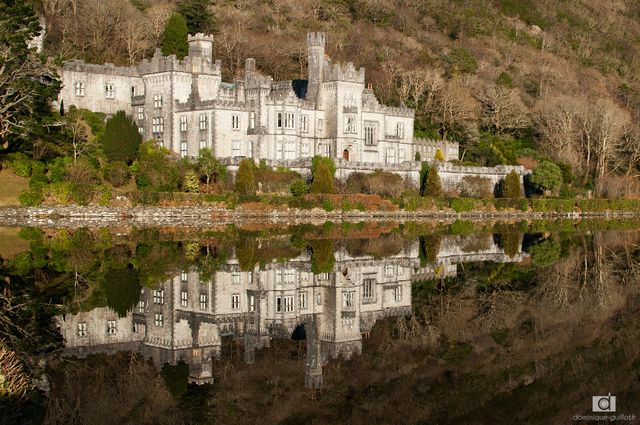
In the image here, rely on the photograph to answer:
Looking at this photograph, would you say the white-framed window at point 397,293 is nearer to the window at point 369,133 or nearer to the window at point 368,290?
the window at point 368,290

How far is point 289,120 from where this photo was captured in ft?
214

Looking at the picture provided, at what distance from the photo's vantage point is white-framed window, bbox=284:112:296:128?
64.9 metres

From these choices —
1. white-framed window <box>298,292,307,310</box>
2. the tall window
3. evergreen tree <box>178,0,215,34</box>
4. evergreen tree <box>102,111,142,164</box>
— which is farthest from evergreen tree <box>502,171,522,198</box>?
the tall window

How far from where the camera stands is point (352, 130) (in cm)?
6806

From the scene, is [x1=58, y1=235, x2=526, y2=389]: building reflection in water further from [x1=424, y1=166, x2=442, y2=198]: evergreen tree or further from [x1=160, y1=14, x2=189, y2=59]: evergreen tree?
[x1=160, y1=14, x2=189, y2=59]: evergreen tree

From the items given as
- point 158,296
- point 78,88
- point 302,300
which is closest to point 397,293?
point 302,300

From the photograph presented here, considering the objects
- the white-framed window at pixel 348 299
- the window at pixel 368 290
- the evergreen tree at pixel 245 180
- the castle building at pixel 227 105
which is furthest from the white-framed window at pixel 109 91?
the white-framed window at pixel 348 299

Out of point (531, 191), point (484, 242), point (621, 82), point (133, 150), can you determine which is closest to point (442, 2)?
point (621, 82)

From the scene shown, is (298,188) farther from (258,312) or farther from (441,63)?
(441,63)

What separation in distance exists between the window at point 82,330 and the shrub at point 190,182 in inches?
1324

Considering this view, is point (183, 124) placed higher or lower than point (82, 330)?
higher

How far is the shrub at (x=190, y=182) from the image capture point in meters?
57.3

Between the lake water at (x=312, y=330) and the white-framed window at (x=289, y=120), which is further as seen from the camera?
the white-framed window at (x=289, y=120)

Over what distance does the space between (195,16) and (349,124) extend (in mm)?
23977
